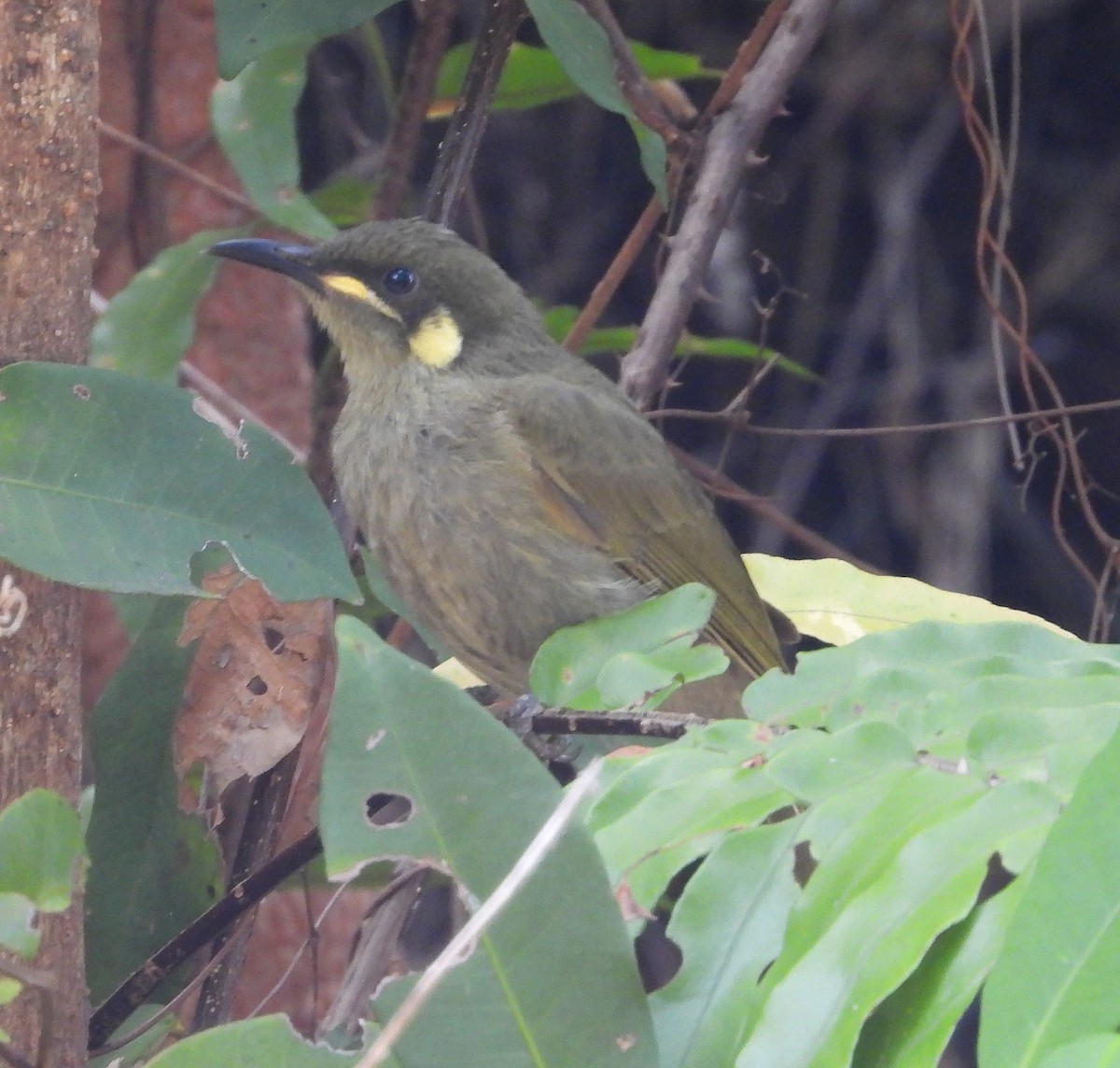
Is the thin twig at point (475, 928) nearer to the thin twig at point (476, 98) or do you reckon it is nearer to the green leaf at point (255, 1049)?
the green leaf at point (255, 1049)

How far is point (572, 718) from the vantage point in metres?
1.78

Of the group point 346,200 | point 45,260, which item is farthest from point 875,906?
point 346,200

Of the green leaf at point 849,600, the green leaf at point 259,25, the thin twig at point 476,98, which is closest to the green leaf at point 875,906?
the green leaf at point 849,600

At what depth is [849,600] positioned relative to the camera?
2740mm

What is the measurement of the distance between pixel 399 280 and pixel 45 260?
58.1 inches

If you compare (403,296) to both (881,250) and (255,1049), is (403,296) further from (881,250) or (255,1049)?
(881,250)

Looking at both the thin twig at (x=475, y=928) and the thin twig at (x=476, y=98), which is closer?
the thin twig at (x=475, y=928)

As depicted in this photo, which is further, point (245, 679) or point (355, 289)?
point (355, 289)

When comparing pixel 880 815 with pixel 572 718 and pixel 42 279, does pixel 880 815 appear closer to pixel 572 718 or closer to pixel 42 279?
pixel 572 718

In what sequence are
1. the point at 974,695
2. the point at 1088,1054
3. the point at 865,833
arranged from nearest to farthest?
the point at 1088,1054 → the point at 865,833 → the point at 974,695

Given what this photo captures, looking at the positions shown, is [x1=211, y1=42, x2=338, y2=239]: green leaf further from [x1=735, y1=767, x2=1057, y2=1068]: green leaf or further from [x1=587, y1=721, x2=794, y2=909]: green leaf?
[x1=735, y1=767, x2=1057, y2=1068]: green leaf

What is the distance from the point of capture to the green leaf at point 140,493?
5.79 ft

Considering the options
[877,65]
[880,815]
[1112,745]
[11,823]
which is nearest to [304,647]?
[11,823]

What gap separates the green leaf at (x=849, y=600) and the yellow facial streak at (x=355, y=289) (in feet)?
2.93
